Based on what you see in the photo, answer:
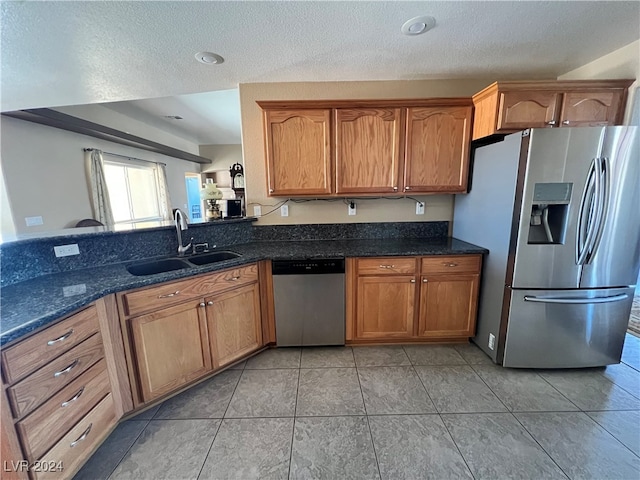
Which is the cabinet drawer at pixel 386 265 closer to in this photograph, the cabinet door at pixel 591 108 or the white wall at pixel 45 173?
the cabinet door at pixel 591 108

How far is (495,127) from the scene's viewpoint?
1.93 metres

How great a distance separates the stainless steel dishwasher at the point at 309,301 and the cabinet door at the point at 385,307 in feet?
0.59

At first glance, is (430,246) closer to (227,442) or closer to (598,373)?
(598,373)

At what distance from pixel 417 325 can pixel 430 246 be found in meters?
0.71

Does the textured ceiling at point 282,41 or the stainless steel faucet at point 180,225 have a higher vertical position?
the textured ceiling at point 282,41

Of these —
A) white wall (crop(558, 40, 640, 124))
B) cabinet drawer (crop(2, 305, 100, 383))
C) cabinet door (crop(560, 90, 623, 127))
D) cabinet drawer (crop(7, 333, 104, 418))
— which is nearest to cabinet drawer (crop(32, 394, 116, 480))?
cabinet drawer (crop(7, 333, 104, 418))

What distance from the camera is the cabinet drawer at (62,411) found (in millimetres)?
993

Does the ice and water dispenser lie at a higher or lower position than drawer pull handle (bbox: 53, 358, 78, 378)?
higher

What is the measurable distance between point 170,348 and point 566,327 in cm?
282

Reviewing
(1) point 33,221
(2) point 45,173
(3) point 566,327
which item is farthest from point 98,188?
(3) point 566,327

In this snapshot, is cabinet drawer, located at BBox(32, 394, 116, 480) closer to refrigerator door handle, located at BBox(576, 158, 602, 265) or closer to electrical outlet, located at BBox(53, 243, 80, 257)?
electrical outlet, located at BBox(53, 243, 80, 257)

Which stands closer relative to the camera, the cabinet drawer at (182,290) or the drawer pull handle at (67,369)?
the drawer pull handle at (67,369)

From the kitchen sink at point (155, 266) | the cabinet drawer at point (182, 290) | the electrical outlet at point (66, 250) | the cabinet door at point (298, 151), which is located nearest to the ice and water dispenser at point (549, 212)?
the cabinet door at point (298, 151)

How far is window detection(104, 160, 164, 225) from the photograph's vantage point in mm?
4508
